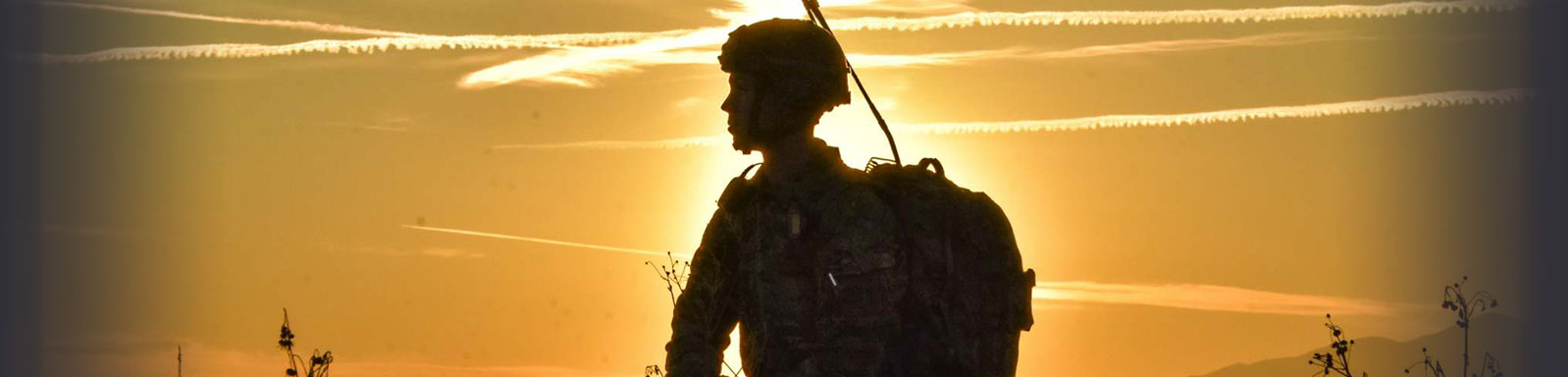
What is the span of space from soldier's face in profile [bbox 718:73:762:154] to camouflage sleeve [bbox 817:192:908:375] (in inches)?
39.0

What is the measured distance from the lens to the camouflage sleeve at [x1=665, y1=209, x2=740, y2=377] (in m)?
16.2

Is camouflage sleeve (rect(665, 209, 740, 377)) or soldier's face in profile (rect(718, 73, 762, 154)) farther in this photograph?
camouflage sleeve (rect(665, 209, 740, 377))

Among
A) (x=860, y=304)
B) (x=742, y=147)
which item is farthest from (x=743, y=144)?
(x=860, y=304)

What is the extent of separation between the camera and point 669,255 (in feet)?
61.4

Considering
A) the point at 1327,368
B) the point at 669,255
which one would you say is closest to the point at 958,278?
the point at 669,255

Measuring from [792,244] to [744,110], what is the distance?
0.99m

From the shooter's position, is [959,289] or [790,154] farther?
[790,154]

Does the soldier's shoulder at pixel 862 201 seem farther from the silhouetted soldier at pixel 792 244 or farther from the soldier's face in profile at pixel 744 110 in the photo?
the soldier's face in profile at pixel 744 110

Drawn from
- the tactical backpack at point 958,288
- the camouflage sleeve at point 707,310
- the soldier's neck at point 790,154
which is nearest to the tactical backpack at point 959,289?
the tactical backpack at point 958,288

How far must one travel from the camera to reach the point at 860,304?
15.8 meters

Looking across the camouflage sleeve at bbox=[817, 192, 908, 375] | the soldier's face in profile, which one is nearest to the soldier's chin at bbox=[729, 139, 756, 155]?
the soldier's face in profile

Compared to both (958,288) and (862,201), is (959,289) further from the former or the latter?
(862,201)

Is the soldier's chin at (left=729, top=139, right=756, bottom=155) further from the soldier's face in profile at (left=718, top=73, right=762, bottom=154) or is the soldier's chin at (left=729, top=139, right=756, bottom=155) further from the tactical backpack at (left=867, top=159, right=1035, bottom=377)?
the tactical backpack at (left=867, top=159, right=1035, bottom=377)

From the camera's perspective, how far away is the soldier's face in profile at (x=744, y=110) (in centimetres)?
1600
